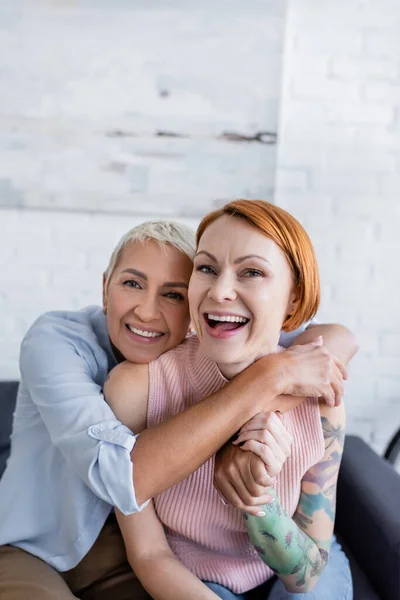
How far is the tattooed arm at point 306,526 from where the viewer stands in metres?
1.07

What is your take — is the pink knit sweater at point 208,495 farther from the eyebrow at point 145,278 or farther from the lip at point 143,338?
the eyebrow at point 145,278

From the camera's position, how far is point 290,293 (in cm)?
117

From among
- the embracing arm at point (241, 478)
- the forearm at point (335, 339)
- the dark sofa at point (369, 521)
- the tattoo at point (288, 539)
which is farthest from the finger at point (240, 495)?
the dark sofa at point (369, 521)

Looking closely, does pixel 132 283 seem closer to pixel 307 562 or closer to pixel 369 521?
pixel 307 562

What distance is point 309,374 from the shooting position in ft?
3.74

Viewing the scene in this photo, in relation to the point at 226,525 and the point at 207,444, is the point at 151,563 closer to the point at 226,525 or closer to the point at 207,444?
the point at 226,525

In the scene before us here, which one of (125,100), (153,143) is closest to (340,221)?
(153,143)

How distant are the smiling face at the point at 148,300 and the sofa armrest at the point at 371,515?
706 mm

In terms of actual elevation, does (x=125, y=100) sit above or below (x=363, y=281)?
above

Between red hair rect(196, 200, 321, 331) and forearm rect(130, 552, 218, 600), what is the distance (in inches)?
20.4

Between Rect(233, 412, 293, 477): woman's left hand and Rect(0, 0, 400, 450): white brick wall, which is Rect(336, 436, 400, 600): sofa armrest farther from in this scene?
Rect(0, 0, 400, 450): white brick wall

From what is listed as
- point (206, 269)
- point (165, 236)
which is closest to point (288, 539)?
point (206, 269)

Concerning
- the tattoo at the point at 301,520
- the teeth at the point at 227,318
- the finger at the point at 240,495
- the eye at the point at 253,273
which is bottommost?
the tattoo at the point at 301,520

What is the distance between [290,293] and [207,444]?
12.7 inches
